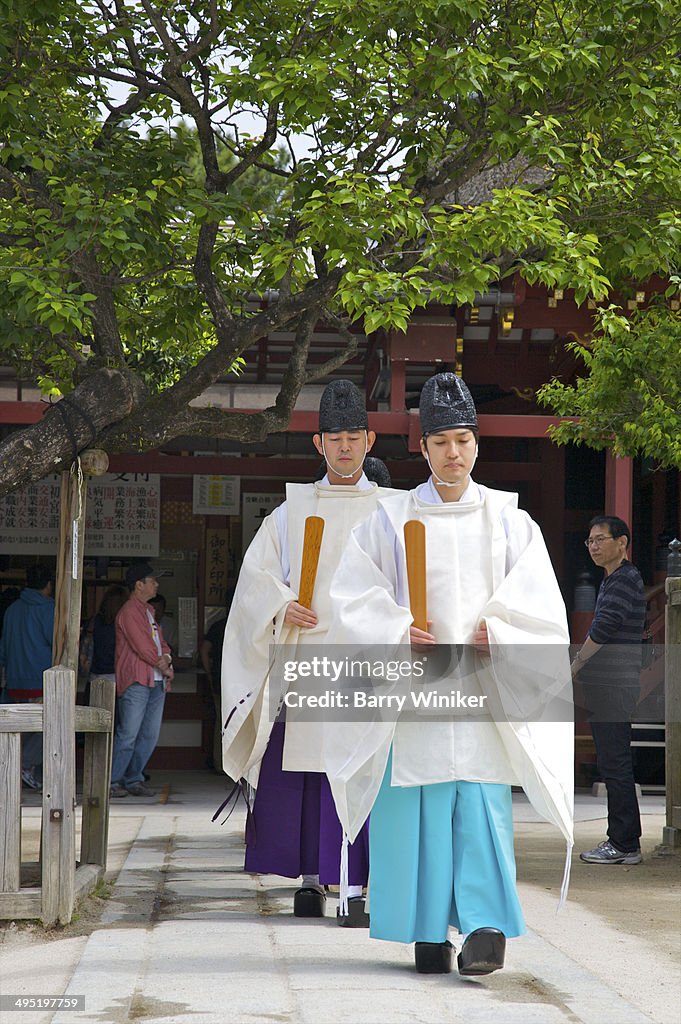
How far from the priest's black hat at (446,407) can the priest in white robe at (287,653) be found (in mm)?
948

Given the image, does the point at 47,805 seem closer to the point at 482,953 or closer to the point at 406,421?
the point at 482,953

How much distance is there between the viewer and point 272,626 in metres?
5.26

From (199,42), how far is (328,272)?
58.3 inches

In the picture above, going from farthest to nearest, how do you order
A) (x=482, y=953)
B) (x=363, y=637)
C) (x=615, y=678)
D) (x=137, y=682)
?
(x=137, y=682) < (x=615, y=678) < (x=363, y=637) < (x=482, y=953)

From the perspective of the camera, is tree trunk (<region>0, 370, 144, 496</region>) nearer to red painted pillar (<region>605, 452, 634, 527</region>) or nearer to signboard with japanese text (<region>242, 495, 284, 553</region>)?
red painted pillar (<region>605, 452, 634, 527</region>)

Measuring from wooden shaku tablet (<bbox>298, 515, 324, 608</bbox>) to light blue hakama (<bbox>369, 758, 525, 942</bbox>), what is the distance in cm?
126

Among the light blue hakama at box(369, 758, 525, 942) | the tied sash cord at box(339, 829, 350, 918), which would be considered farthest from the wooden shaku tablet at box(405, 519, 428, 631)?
the tied sash cord at box(339, 829, 350, 918)

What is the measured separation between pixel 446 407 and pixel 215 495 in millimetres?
8450

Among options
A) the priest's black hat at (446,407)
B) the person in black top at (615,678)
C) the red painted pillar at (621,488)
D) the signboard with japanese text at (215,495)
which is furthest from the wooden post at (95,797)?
the signboard with japanese text at (215,495)

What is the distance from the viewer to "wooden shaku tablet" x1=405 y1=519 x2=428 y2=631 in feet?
13.6

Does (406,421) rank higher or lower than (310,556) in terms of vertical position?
higher

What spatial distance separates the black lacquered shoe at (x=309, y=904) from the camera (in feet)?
16.7

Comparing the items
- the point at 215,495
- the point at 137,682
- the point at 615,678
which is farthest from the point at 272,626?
the point at 215,495

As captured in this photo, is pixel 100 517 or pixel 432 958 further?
pixel 100 517
